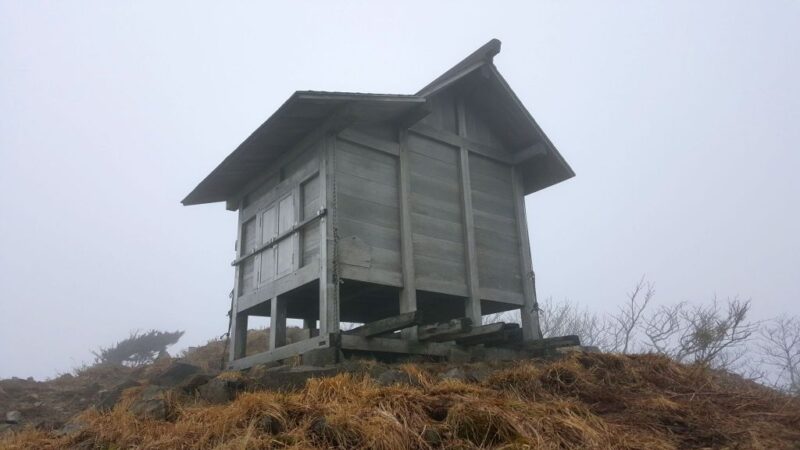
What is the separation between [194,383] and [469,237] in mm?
5148

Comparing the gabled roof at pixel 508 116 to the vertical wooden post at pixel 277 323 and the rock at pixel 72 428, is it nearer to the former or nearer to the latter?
the vertical wooden post at pixel 277 323

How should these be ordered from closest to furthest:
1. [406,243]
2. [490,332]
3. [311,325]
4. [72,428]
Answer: [72,428] → [490,332] → [406,243] → [311,325]

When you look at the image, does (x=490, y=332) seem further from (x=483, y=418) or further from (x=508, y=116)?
(x=508, y=116)

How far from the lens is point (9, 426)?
8.04 metres

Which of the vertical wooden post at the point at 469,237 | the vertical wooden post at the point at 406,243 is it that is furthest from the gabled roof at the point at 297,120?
the vertical wooden post at the point at 469,237

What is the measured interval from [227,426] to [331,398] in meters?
0.97

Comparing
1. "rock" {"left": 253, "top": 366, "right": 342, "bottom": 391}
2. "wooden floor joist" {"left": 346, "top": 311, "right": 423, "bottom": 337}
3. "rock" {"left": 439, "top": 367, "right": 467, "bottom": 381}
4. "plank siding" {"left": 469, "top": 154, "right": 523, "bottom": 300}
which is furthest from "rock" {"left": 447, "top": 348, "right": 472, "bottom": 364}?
"rock" {"left": 253, "top": 366, "right": 342, "bottom": 391}

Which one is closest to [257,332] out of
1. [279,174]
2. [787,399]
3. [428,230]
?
[279,174]

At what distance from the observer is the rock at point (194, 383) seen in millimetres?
6984

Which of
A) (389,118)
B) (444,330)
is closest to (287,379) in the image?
(444,330)

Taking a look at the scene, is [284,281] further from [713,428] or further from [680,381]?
[713,428]

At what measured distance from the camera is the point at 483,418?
4414 millimetres

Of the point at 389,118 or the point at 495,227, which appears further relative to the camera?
the point at 495,227

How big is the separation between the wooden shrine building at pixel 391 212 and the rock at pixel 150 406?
2.30 m
